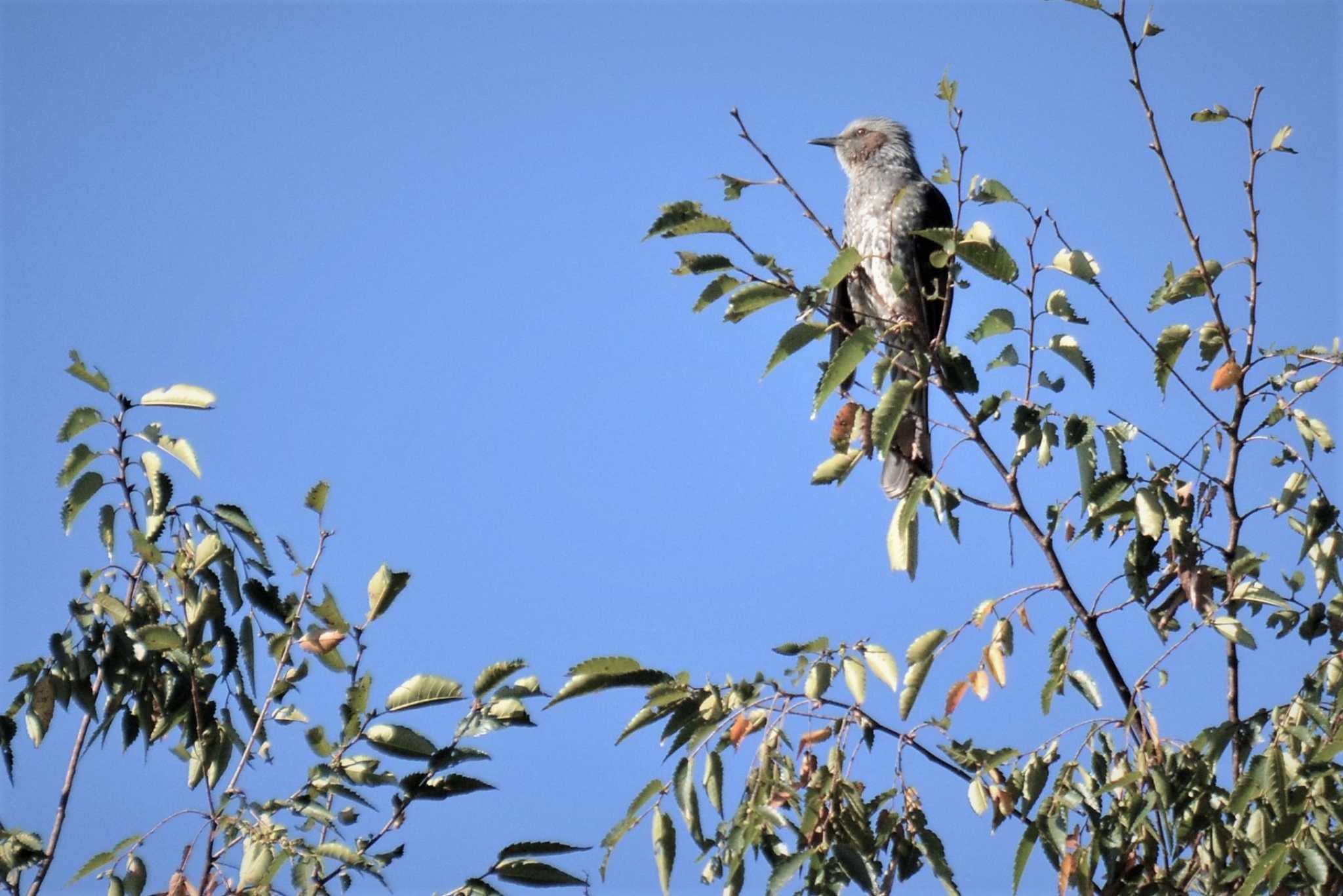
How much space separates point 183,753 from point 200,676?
306mm

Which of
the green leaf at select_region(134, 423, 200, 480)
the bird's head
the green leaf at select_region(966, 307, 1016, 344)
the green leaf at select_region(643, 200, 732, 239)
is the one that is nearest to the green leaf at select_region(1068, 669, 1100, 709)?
the green leaf at select_region(966, 307, 1016, 344)

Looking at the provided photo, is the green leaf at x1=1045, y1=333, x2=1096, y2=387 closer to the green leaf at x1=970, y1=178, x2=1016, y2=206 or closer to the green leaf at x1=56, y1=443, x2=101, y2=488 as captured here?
the green leaf at x1=970, y1=178, x2=1016, y2=206

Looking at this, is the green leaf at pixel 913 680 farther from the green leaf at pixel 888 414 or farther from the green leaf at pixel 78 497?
the green leaf at pixel 78 497

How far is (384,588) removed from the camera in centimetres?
250

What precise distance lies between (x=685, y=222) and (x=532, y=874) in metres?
1.34

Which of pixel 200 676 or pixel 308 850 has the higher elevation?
pixel 200 676

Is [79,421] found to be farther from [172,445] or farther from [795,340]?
[795,340]

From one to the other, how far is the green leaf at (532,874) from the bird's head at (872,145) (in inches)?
203

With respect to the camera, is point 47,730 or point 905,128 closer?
point 47,730

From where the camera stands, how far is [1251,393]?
2.86 metres

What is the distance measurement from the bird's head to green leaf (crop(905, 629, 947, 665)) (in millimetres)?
4489

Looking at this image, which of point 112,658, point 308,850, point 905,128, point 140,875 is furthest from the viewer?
point 905,128

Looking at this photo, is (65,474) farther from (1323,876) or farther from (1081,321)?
(1323,876)

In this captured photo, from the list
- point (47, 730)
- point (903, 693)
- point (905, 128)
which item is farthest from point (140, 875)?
point (905, 128)
